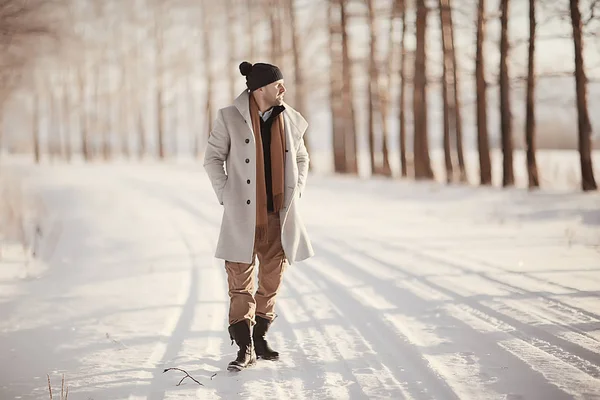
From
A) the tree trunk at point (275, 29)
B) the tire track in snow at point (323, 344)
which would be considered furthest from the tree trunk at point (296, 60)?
the tire track in snow at point (323, 344)

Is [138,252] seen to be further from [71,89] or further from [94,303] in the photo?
[71,89]

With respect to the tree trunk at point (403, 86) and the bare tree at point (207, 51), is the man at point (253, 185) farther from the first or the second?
the bare tree at point (207, 51)

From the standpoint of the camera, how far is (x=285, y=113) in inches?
182

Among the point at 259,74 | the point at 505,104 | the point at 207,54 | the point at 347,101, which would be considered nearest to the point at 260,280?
the point at 259,74

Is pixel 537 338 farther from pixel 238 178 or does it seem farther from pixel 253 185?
pixel 238 178

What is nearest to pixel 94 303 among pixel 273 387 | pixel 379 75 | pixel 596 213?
pixel 273 387

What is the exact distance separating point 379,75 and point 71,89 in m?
25.8

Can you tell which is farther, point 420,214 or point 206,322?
point 420,214

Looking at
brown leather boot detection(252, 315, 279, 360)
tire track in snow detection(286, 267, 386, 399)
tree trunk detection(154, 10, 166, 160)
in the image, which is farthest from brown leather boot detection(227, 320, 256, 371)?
tree trunk detection(154, 10, 166, 160)

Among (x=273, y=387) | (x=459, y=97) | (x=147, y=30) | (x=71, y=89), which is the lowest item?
(x=273, y=387)

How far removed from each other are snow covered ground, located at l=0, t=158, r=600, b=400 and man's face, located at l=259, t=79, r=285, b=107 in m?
2.01

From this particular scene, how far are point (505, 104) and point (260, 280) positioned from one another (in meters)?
13.7

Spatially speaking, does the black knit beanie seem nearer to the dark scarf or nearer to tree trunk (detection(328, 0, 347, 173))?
the dark scarf

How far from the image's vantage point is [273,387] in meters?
4.15
